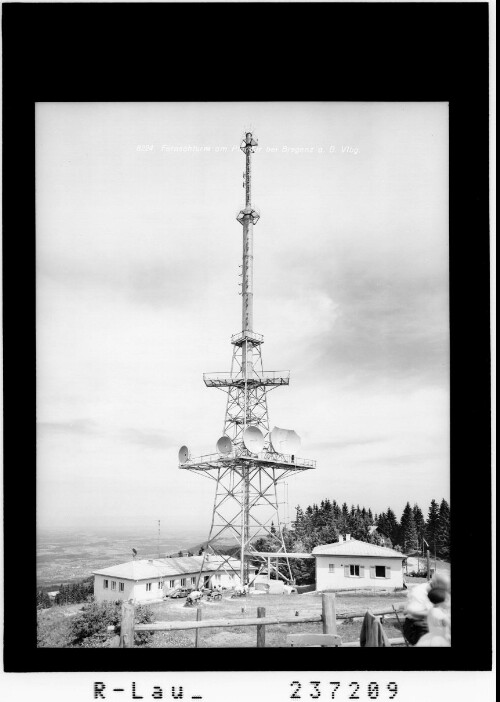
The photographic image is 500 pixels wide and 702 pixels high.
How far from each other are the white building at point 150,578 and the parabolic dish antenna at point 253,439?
4.23 feet

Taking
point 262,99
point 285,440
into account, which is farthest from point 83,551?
point 262,99

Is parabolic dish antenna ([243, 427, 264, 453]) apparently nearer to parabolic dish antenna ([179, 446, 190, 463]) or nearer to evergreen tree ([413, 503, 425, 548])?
parabolic dish antenna ([179, 446, 190, 463])

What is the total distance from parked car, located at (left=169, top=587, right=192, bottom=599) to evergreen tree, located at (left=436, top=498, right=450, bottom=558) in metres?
2.59

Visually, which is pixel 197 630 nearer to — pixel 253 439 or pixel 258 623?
pixel 258 623

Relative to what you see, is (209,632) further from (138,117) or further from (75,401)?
(138,117)

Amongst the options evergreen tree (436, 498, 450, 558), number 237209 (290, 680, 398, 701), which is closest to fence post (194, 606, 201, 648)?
number 237209 (290, 680, 398, 701)

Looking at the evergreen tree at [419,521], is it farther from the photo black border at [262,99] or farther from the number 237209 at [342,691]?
the number 237209 at [342,691]

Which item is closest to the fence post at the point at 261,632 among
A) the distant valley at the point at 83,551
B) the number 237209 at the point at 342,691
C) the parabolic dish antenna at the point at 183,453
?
the number 237209 at the point at 342,691

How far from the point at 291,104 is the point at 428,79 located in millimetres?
1337

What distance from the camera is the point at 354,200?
494 centimetres

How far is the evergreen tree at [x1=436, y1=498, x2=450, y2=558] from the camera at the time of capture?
4660 millimetres

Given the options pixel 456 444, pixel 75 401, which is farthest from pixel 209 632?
pixel 456 444

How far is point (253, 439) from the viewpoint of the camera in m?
5.39

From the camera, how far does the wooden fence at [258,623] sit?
14.7 ft
